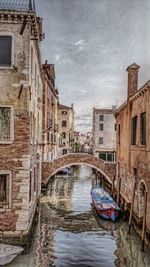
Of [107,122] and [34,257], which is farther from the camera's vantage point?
[107,122]

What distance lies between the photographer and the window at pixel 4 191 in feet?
36.7

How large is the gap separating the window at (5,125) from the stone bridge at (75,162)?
15014mm

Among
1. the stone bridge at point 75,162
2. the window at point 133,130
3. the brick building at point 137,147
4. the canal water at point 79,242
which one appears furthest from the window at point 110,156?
the window at point 133,130

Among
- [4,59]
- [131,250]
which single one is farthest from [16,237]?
[4,59]

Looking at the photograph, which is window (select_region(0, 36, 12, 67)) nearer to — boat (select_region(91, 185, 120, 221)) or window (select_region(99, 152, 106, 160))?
boat (select_region(91, 185, 120, 221))

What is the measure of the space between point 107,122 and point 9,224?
35.6 meters

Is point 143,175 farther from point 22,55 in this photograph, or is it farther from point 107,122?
point 107,122

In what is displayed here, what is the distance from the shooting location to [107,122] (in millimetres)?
45656

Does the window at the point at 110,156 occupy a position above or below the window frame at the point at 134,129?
below

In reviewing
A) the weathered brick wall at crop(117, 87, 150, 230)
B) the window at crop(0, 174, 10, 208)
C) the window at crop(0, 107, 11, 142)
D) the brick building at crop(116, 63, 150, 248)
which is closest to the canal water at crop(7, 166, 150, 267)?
the brick building at crop(116, 63, 150, 248)

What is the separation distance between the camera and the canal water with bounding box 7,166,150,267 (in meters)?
10.9

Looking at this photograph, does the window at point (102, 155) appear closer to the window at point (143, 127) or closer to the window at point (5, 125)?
the window at point (143, 127)

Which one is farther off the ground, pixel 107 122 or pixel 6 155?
pixel 107 122

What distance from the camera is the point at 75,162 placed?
27.1 meters
